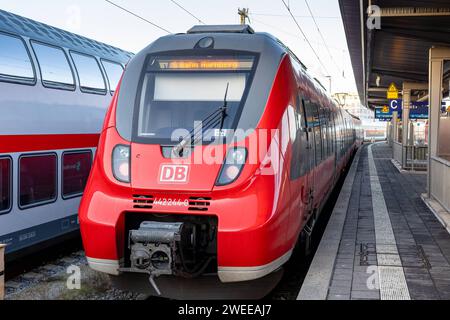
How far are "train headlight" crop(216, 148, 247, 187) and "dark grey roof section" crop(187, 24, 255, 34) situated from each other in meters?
1.84

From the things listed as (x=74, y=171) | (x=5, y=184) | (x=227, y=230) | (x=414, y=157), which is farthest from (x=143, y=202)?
(x=414, y=157)

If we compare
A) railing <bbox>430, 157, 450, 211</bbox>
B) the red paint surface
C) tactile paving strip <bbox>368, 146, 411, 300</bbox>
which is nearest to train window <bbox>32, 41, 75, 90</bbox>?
the red paint surface

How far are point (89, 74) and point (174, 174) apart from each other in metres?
5.05

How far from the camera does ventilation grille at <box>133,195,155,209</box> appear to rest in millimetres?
5332

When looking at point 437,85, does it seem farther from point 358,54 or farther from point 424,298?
point 424,298

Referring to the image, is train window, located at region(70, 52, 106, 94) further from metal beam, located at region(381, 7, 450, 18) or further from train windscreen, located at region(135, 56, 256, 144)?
metal beam, located at region(381, 7, 450, 18)

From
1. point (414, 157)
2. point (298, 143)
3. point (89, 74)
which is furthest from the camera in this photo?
point (414, 157)

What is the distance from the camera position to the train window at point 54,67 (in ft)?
27.3

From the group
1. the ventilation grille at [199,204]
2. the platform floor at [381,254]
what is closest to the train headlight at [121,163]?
the ventilation grille at [199,204]

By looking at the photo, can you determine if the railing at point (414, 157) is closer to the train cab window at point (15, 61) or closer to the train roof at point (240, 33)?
the train roof at point (240, 33)

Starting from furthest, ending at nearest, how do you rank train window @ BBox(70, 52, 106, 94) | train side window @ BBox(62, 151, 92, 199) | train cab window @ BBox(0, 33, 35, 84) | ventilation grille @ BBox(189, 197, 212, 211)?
train window @ BBox(70, 52, 106, 94)
train side window @ BBox(62, 151, 92, 199)
train cab window @ BBox(0, 33, 35, 84)
ventilation grille @ BBox(189, 197, 212, 211)

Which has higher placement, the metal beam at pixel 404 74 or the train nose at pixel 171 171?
the metal beam at pixel 404 74

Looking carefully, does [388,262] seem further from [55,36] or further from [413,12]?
[413,12]

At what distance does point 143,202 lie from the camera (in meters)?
5.35
